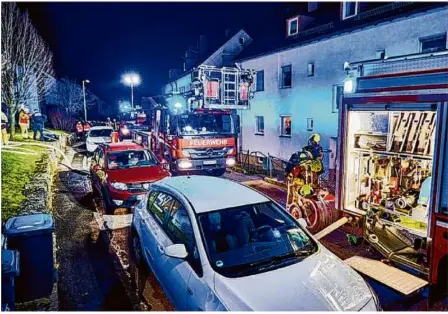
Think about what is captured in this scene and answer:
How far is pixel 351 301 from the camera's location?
10.2 feet

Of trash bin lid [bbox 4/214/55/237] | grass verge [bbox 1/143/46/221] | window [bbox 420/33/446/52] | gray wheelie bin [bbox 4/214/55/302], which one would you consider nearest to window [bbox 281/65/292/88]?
window [bbox 420/33/446/52]

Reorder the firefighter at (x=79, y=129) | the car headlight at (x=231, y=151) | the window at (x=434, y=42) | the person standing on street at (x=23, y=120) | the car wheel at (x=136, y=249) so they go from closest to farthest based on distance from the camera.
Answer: the car wheel at (x=136, y=249), the window at (x=434, y=42), the car headlight at (x=231, y=151), the person standing on street at (x=23, y=120), the firefighter at (x=79, y=129)

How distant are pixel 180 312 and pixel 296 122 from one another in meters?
13.3

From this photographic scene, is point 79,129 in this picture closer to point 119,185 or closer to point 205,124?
point 205,124

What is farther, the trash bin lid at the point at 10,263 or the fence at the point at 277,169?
the fence at the point at 277,169

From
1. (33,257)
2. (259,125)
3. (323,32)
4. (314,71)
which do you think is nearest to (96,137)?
(259,125)

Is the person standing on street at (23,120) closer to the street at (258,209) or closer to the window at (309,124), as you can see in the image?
the street at (258,209)

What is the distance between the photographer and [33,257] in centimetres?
420

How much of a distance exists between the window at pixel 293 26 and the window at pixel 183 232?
14623 mm

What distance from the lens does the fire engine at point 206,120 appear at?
11352 mm

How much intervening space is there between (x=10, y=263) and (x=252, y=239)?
8.60 ft

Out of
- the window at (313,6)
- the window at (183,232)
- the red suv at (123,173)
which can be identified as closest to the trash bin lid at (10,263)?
the window at (183,232)

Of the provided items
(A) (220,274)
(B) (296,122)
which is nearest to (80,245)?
(A) (220,274)

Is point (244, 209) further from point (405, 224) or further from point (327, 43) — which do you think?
point (327, 43)
